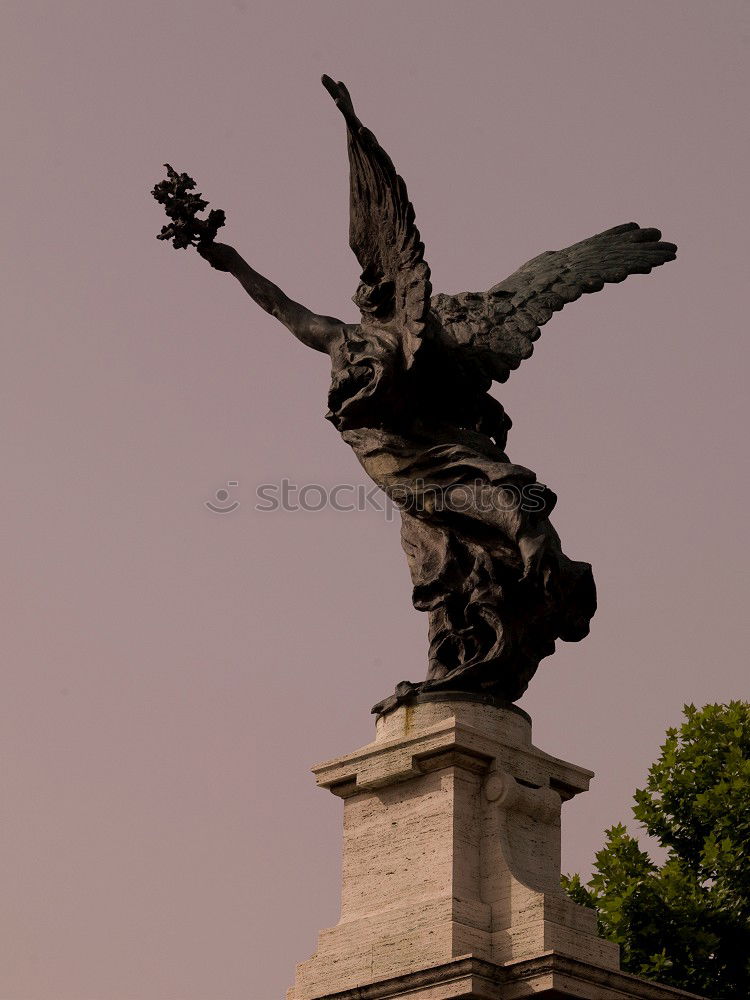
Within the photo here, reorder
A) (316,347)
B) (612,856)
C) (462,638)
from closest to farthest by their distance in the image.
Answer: (462,638) < (316,347) < (612,856)

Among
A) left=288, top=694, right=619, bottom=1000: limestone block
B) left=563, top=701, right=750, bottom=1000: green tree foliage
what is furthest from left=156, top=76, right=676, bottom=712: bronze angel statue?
left=563, top=701, right=750, bottom=1000: green tree foliage

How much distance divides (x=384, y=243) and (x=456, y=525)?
2018 millimetres

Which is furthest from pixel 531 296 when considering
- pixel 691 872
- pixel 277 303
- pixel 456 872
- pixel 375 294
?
pixel 691 872

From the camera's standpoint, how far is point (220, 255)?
1316 cm

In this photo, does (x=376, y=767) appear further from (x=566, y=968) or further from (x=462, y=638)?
(x=566, y=968)

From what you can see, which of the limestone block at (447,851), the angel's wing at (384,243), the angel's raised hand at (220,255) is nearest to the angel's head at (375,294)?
the angel's wing at (384,243)

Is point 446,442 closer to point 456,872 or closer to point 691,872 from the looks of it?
point 456,872

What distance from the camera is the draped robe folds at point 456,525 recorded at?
11.4 m

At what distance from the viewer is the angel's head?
12.1m

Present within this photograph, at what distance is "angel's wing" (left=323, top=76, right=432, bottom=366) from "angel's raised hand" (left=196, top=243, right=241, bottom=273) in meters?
1.38

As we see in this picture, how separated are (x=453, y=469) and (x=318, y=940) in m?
3.19

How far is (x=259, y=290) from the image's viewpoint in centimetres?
1302

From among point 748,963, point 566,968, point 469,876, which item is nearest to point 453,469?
point 469,876

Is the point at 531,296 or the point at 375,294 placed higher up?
the point at 531,296
